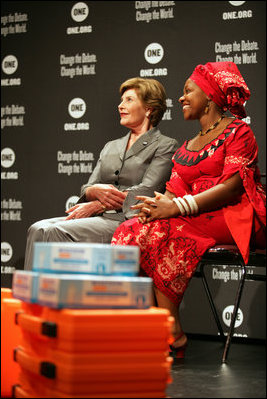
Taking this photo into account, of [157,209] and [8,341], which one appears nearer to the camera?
[8,341]

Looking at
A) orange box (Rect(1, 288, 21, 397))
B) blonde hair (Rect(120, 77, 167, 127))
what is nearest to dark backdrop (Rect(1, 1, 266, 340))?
blonde hair (Rect(120, 77, 167, 127))

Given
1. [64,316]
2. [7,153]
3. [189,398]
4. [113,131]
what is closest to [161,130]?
[113,131]

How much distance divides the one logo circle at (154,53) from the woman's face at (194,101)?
981 millimetres

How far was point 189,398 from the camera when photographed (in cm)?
235

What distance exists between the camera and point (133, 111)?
4086 mm

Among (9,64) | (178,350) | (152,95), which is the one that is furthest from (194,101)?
(9,64)

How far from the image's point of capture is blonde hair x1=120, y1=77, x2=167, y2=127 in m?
4.09

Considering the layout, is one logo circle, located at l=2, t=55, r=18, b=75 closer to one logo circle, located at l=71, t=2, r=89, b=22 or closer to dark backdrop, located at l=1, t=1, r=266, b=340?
dark backdrop, located at l=1, t=1, r=266, b=340

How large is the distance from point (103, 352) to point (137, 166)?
223 centimetres

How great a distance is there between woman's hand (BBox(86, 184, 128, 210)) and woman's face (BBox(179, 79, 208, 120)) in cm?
66

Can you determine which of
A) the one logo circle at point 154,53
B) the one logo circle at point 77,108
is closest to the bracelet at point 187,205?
the one logo circle at point 154,53

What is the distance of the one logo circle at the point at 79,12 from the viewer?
491cm

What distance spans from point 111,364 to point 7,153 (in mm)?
3554

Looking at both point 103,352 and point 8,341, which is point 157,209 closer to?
point 8,341
